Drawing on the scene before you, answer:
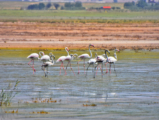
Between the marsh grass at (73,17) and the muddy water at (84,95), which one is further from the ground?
the muddy water at (84,95)

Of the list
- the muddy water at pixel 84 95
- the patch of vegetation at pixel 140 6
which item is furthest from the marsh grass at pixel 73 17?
the muddy water at pixel 84 95

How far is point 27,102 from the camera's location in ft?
36.4

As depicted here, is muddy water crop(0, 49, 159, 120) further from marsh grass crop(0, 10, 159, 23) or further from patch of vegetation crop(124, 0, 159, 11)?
patch of vegetation crop(124, 0, 159, 11)

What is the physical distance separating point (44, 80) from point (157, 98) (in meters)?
5.45

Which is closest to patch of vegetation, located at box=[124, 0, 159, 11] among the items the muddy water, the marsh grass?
the marsh grass

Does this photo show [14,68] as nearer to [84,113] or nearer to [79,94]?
[79,94]

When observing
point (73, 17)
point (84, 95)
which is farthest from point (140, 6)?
point (84, 95)

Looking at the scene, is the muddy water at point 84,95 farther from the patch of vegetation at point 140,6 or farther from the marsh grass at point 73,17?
the patch of vegetation at point 140,6

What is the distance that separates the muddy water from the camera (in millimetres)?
9781

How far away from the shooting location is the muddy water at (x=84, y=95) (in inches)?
385

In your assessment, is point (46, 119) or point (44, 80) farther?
point (44, 80)

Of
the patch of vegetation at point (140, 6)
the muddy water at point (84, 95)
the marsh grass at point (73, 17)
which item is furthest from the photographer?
the patch of vegetation at point (140, 6)

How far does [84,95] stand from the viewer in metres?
12.3

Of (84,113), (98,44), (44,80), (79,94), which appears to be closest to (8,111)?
(84,113)
